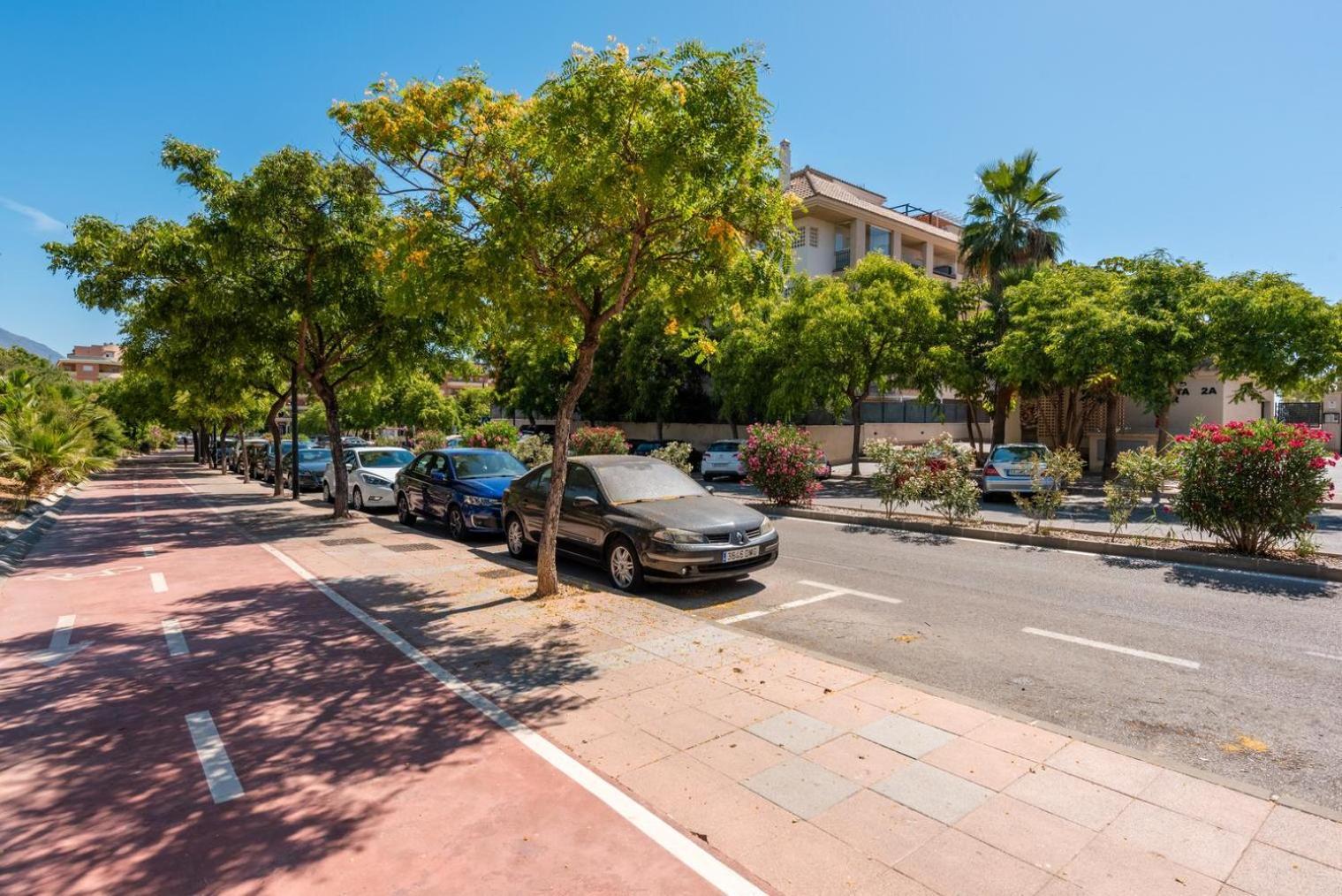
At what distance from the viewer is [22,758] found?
161 inches

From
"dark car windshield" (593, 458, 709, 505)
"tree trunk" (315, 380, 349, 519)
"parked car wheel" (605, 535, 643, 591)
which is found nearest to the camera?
"parked car wheel" (605, 535, 643, 591)

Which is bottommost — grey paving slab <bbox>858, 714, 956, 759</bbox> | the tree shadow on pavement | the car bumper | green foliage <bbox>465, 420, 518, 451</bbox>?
the tree shadow on pavement

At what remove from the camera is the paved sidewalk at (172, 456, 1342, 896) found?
3053 millimetres

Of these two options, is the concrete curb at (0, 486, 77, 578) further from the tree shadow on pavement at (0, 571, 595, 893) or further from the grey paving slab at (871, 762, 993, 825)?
the grey paving slab at (871, 762, 993, 825)

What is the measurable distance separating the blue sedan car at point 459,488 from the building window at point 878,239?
3095cm

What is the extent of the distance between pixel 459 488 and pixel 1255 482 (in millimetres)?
11797

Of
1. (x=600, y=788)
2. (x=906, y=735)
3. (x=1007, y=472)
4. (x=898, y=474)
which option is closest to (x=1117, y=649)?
(x=906, y=735)

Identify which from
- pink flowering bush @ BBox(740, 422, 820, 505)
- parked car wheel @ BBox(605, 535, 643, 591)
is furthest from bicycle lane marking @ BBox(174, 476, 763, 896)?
pink flowering bush @ BBox(740, 422, 820, 505)

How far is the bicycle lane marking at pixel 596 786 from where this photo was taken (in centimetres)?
301

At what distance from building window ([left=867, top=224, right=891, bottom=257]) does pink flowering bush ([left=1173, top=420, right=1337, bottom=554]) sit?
3145 centimetres

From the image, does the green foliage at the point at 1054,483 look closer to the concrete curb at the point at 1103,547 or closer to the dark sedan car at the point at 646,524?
the concrete curb at the point at 1103,547

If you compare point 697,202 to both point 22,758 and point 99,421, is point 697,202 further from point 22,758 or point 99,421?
point 99,421

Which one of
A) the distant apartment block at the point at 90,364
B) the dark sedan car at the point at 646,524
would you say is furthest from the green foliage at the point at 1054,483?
the distant apartment block at the point at 90,364

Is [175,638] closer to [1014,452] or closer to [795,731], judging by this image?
[795,731]
